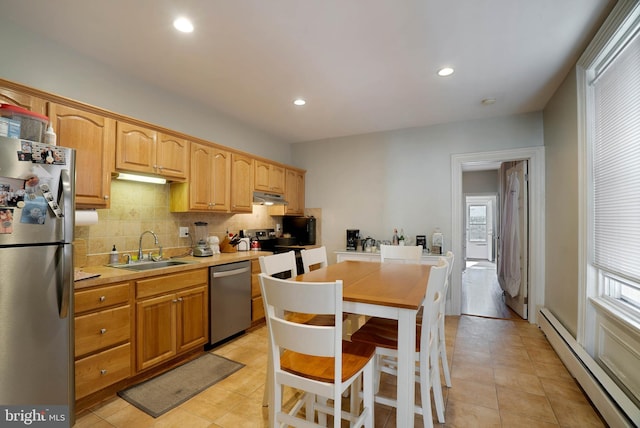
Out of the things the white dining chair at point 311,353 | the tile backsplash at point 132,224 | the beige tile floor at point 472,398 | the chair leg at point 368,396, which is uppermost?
the tile backsplash at point 132,224

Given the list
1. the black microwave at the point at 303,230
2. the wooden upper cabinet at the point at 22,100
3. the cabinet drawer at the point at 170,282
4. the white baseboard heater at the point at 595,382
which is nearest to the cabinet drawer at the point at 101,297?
the cabinet drawer at the point at 170,282

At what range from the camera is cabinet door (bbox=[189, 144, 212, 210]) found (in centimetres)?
297

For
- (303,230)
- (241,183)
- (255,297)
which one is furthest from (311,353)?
(303,230)

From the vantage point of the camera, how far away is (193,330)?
2.59 metres

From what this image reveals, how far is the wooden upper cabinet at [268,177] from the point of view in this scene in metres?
3.84

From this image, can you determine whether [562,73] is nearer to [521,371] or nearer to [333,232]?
[521,371]

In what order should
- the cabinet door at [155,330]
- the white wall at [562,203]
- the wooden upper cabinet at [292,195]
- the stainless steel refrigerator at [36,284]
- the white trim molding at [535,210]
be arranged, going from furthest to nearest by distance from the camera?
the wooden upper cabinet at [292,195]
the white trim molding at [535,210]
the white wall at [562,203]
the cabinet door at [155,330]
the stainless steel refrigerator at [36,284]

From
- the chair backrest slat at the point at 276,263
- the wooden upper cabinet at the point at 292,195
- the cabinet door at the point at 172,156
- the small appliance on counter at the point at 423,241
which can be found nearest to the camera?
the chair backrest slat at the point at 276,263

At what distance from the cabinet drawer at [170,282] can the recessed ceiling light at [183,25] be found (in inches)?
73.5

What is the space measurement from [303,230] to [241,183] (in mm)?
1431

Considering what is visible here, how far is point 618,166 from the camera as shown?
1.86 m

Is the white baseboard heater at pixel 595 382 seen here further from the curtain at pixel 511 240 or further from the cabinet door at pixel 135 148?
the cabinet door at pixel 135 148

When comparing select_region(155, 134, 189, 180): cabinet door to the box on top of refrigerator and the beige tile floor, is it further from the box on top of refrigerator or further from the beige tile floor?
the beige tile floor

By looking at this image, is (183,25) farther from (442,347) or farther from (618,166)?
(618,166)
